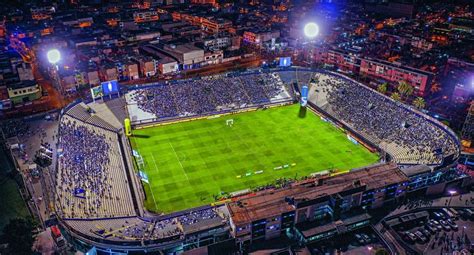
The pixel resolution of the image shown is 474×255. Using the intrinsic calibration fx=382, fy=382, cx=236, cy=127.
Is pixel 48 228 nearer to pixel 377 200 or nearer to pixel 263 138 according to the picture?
pixel 263 138

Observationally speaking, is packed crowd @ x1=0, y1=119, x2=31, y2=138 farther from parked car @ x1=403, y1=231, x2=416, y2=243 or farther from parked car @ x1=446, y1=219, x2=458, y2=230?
parked car @ x1=446, y1=219, x2=458, y2=230

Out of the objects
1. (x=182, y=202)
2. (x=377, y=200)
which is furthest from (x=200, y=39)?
(x=377, y=200)

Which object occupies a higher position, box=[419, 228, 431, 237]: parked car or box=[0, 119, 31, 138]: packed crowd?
box=[0, 119, 31, 138]: packed crowd

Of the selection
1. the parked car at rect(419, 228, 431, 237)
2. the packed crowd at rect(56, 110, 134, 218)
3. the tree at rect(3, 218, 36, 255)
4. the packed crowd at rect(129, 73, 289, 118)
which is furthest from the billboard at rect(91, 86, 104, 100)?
the parked car at rect(419, 228, 431, 237)

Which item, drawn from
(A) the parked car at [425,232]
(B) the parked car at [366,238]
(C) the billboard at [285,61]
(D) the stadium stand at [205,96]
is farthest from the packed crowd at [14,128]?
(A) the parked car at [425,232]

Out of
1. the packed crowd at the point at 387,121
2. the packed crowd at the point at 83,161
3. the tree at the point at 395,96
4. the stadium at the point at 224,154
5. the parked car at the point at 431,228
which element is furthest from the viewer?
the tree at the point at 395,96

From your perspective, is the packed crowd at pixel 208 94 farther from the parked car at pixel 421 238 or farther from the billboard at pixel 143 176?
the parked car at pixel 421 238
